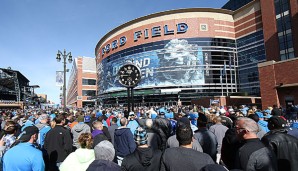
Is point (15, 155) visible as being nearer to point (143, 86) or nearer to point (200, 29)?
point (143, 86)

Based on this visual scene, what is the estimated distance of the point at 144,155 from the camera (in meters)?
2.93

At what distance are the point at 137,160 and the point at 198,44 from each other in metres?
44.9

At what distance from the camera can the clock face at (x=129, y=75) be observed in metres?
15.6

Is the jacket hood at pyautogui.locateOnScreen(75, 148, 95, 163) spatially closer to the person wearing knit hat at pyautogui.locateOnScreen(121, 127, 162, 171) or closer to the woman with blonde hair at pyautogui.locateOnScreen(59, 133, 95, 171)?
the woman with blonde hair at pyautogui.locateOnScreen(59, 133, 95, 171)

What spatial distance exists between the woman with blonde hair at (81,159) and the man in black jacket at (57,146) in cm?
241

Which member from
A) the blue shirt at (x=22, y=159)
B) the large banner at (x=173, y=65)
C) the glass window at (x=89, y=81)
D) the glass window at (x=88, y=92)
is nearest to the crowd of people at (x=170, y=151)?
the blue shirt at (x=22, y=159)

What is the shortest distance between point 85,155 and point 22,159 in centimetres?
103

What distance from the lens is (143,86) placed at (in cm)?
4709

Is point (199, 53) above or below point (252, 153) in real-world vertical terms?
above

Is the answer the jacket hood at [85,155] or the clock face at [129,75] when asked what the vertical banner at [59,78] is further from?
the jacket hood at [85,155]

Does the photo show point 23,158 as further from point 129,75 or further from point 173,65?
point 173,65

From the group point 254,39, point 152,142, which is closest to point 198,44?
point 254,39

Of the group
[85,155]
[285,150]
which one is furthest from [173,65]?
[85,155]

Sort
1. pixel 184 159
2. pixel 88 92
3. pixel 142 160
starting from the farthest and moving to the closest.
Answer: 1. pixel 88 92
2. pixel 142 160
3. pixel 184 159
